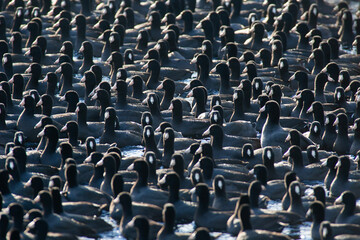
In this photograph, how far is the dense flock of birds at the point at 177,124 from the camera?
18.2 m

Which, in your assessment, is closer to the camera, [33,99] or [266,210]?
[266,210]

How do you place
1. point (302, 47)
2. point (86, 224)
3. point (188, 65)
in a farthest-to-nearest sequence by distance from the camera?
point (302, 47) < point (188, 65) < point (86, 224)

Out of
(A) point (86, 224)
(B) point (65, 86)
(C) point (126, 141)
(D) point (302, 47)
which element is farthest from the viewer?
(D) point (302, 47)

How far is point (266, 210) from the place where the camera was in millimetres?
18312

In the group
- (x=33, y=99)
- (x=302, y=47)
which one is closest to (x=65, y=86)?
(x=33, y=99)

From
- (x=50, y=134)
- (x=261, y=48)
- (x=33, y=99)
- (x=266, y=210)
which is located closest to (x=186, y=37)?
(x=261, y=48)

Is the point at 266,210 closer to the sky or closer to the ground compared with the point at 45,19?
closer to the ground

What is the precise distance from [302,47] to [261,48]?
5.29 ft

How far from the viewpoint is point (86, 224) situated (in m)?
18.0

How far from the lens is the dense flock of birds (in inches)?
718

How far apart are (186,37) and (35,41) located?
6194mm

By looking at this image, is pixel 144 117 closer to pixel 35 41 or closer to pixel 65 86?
pixel 65 86

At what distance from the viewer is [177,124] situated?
24.7 meters

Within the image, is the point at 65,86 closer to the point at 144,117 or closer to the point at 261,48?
the point at 144,117
